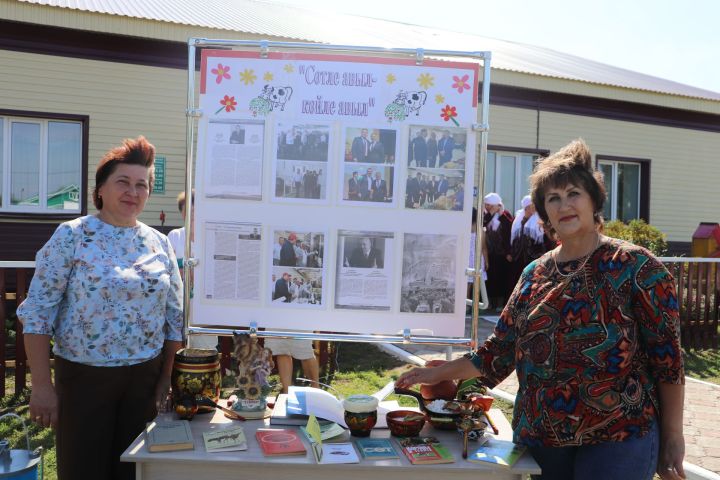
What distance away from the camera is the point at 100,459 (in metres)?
2.25

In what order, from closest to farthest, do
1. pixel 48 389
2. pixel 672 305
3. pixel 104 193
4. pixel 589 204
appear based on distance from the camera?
pixel 672 305, pixel 589 204, pixel 48 389, pixel 104 193

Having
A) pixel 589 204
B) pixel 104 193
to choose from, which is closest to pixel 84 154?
A: pixel 104 193

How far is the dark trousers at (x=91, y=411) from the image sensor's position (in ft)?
7.24

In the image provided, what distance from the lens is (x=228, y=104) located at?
237 centimetres

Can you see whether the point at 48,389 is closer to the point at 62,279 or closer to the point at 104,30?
the point at 62,279

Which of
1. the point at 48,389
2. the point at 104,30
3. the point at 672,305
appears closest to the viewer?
the point at 672,305

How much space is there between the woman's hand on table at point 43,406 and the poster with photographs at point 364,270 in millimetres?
1109

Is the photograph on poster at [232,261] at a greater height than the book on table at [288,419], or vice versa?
the photograph on poster at [232,261]

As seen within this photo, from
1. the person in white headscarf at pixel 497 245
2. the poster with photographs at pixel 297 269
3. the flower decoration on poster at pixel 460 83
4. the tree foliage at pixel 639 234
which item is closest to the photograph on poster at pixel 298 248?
the poster with photographs at pixel 297 269

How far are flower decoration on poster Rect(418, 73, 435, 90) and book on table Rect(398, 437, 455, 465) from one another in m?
1.37

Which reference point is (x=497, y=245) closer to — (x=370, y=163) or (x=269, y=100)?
(x=370, y=163)

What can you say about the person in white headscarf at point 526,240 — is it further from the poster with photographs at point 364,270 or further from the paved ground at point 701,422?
→ the poster with photographs at point 364,270

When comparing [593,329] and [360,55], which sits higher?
[360,55]

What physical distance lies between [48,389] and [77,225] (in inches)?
24.1
